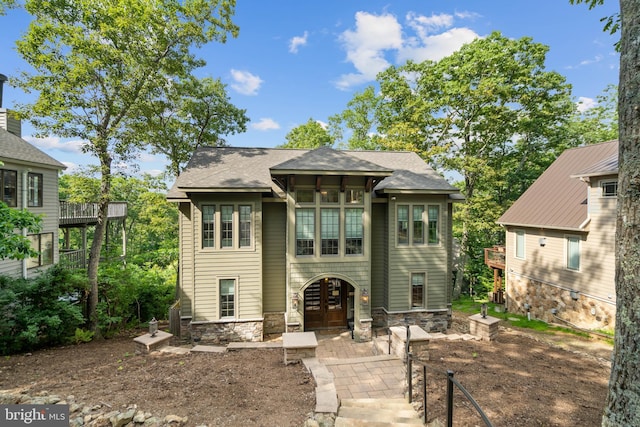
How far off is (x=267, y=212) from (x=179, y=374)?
6.09m

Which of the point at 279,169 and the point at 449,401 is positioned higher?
the point at 279,169

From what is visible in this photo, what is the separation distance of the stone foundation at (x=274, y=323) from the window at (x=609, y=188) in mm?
13697

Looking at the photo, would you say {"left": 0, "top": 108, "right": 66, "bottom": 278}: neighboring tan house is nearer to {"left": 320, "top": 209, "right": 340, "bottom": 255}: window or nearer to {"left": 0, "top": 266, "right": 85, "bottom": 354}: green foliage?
{"left": 0, "top": 266, "right": 85, "bottom": 354}: green foliage

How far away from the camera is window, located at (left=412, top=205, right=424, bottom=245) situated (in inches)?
469

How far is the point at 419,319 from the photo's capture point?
467 inches

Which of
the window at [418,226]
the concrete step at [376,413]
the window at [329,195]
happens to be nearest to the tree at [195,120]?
the window at [329,195]

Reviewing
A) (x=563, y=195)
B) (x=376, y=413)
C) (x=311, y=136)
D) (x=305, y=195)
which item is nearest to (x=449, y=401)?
(x=376, y=413)

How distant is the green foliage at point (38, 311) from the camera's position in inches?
314

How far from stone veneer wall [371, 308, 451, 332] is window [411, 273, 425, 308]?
13.7 inches

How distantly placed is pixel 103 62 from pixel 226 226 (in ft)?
21.4

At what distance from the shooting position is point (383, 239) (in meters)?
12.1

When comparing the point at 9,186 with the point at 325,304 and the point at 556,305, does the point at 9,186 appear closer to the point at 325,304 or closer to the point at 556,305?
the point at 325,304

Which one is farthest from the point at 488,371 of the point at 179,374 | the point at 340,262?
the point at 179,374

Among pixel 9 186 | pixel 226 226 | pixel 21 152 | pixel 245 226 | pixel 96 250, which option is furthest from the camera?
pixel 21 152
